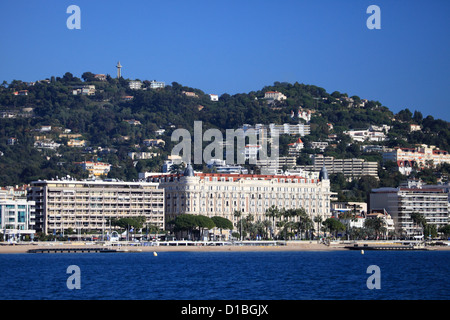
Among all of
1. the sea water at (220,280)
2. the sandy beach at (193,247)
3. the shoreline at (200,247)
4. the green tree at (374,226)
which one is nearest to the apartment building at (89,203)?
the shoreline at (200,247)

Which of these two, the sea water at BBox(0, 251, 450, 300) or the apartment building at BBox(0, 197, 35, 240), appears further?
the apartment building at BBox(0, 197, 35, 240)

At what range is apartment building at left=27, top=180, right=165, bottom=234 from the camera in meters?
137

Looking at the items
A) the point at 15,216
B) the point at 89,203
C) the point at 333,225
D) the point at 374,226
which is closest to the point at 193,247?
the point at 89,203

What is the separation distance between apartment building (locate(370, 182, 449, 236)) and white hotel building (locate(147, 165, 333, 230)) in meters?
15.5

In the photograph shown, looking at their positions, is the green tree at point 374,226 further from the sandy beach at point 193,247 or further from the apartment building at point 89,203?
the apartment building at point 89,203

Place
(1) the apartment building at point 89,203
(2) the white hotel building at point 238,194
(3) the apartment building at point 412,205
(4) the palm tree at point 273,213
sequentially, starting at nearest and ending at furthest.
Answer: (1) the apartment building at point 89,203, (4) the palm tree at point 273,213, (2) the white hotel building at point 238,194, (3) the apartment building at point 412,205

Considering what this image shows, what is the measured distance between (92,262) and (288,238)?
55.0 metres

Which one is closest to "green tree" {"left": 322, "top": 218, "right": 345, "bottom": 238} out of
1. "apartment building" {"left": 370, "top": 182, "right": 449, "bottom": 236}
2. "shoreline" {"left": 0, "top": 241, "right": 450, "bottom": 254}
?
"shoreline" {"left": 0, "top": 241, "right": 450, "bottom": 254}

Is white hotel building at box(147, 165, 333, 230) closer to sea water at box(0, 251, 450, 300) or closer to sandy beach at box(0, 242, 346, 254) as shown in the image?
sandy beach at box(0, 242, 346, 254)

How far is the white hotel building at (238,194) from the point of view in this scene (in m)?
148

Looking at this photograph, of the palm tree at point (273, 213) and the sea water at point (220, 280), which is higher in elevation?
the palm tree at point (273, 213)

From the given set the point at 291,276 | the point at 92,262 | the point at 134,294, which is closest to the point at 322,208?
the point at 92,262

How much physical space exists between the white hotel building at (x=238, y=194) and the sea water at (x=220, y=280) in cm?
5065

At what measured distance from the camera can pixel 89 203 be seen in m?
140
